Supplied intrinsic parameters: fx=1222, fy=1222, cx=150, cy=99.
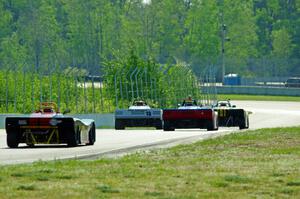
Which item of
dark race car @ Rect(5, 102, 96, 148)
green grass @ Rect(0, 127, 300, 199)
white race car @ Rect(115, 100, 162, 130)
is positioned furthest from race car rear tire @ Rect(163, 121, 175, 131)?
green grass @ Rect(0, 127, 300, 199)

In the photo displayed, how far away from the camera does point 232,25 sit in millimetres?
125312

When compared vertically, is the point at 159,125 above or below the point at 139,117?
below

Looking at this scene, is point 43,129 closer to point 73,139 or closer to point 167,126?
point 73,139

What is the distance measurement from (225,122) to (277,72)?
6264 centimetres

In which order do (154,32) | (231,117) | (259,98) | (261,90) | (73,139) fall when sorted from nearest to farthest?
1. (73,139)
2. (231,117)
3. (259,98)
4. (261,90)
5. (154,32)

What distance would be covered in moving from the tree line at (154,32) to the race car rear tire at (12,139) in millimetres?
88109

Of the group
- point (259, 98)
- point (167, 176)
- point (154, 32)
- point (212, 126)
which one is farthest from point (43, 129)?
point (154, 32)

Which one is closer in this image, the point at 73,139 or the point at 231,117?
the point at 73,139

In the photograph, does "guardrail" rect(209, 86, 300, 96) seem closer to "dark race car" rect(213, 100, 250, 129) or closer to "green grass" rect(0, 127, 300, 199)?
"dark race car" rect(213, 100, 250, 129)

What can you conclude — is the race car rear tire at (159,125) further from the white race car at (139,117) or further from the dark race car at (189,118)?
the dark race car at (189,118)

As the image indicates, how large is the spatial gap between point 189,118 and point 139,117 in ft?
13.3

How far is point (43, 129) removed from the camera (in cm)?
2847

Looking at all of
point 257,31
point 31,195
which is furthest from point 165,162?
point 257,31

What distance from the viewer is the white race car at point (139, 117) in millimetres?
46688
